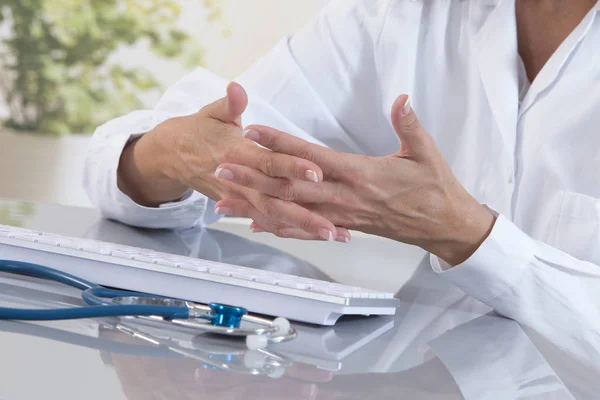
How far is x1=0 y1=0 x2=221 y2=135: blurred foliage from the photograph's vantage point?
3984mm

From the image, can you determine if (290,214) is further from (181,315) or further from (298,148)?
(181,315)

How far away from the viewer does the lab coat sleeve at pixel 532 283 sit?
2.48 ft

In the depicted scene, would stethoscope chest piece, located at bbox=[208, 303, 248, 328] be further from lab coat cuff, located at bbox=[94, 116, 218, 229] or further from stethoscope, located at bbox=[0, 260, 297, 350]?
lab coat cuff, located at bbox=[94, 116, 218, 229]

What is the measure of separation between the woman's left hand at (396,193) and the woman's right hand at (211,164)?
0.06ft

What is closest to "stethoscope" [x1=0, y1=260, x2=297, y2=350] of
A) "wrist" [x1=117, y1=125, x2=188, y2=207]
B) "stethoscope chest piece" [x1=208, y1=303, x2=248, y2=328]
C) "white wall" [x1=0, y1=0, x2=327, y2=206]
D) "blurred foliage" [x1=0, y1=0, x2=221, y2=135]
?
"stethoscope chest piece" [x1=208, y1=303, x2=248, y2=328]

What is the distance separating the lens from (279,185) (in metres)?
0.81

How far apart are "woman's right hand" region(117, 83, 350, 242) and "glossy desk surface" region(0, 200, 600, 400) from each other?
172 mm

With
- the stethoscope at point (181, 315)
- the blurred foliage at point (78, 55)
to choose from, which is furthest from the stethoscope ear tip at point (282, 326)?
the blurred foliage at point (78, 55)

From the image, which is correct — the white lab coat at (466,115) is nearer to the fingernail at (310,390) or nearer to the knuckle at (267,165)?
the knuckle at (267,165)

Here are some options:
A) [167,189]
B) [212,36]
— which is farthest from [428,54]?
[212,36]

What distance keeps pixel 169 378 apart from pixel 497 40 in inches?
39.5

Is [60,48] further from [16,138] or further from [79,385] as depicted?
[79,385]

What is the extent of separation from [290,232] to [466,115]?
1.94ft

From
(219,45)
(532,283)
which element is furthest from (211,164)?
(219,45)
